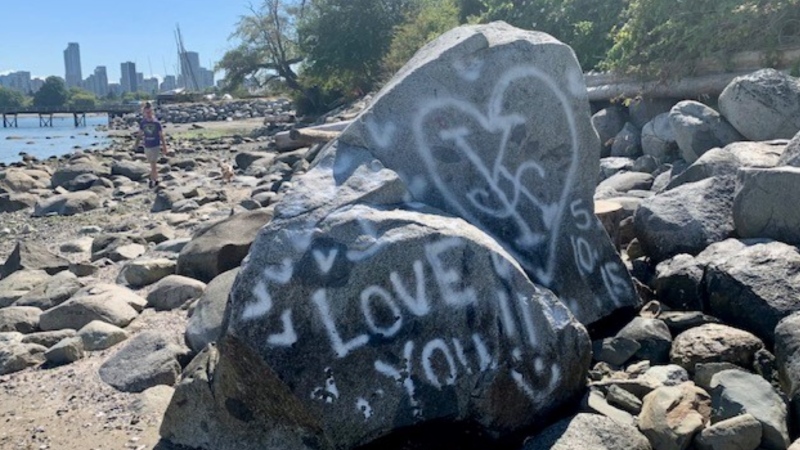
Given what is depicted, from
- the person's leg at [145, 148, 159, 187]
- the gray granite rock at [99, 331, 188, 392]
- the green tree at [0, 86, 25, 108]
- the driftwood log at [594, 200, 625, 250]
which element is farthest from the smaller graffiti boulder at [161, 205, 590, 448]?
the green tree at [0, 86, 25, 108]

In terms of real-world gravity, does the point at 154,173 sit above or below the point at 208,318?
below

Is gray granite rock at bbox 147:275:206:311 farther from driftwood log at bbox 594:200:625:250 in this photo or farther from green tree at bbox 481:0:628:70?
green tree at bbox 481:0:628:70

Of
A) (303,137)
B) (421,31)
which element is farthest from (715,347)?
(421,31)

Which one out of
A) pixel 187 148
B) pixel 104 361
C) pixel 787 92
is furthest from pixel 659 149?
pixel 187 148

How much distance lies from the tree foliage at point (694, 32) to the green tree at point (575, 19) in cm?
218

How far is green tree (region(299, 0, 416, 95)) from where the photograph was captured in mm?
33594

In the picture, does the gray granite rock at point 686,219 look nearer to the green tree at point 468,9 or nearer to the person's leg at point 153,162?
the person's leg at point 153,162

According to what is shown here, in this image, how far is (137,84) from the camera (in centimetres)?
16700

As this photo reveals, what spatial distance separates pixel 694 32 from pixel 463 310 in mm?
8231

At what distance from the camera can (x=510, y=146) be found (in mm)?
5203

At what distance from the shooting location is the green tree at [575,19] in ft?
49.2

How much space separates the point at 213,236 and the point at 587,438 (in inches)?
196

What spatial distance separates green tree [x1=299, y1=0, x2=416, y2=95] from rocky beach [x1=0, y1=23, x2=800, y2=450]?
2673cm

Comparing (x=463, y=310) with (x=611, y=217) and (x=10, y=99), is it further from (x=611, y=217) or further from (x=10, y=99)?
(x=10, y=99)
